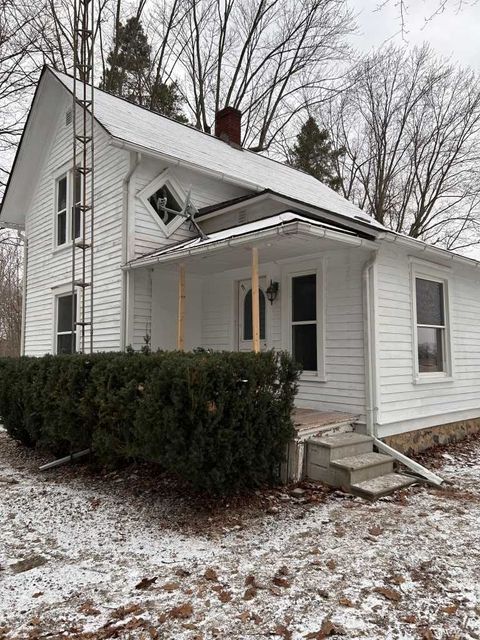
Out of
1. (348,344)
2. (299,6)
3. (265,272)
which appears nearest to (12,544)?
(348,344)

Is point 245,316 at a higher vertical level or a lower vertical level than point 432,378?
higher

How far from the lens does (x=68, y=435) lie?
5.32 metres

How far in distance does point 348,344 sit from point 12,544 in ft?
14.2

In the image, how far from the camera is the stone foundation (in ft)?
20.0

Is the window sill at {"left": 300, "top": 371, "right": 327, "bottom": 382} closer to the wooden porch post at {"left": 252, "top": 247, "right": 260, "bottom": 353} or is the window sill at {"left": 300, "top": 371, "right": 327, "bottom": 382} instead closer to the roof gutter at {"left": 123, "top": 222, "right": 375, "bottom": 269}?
the wooden porch post at {"left": 252, "top": 247, "right": 260, "bottom": 353}

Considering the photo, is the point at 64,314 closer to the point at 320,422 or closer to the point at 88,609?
the point at 320,422

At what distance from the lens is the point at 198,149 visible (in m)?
9.20

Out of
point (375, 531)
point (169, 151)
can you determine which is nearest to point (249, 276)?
point (169, 151)

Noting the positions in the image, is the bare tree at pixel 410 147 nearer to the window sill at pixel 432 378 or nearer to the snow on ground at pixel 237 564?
the window sill at pixel 432 378

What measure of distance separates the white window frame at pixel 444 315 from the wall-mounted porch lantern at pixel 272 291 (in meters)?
1.99

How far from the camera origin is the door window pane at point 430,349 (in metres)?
6.72

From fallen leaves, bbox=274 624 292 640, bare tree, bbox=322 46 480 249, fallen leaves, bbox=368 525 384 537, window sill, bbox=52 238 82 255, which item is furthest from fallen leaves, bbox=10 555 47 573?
bare tree, bbox=322 46 480 249

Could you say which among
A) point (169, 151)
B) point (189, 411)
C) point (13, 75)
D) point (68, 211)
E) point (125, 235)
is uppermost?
point (13, 75)

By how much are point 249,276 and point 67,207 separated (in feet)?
14.3
